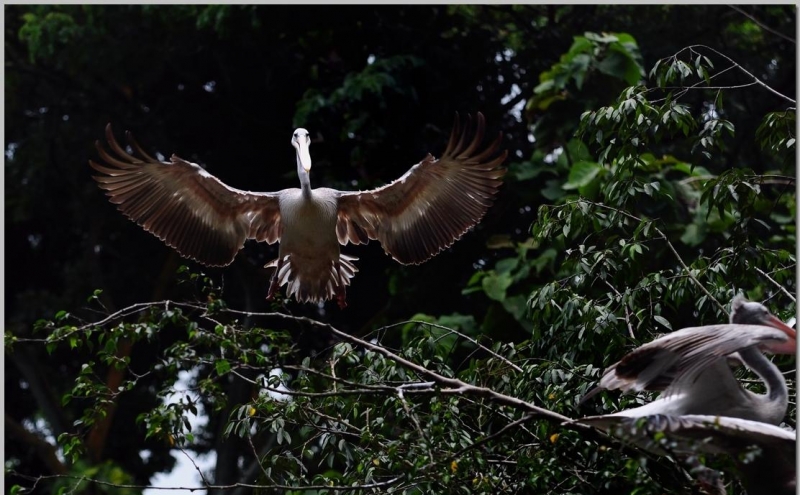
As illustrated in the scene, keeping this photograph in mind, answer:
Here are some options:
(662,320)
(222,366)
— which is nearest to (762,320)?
(662,320)

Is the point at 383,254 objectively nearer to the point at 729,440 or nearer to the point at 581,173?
the point at 581,173

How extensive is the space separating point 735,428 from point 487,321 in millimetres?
4614

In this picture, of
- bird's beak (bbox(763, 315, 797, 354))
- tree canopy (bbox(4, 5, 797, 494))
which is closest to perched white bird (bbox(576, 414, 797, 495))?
tree canopy (bbox(4, 5, 797, 494))

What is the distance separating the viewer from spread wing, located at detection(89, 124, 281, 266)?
7004 mm

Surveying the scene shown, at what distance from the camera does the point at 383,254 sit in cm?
1112

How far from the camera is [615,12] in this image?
12094 millimetres

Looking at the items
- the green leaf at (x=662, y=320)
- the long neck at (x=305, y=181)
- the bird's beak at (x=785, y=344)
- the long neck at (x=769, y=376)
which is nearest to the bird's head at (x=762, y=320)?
the bird's beak at (x=785, y=344)

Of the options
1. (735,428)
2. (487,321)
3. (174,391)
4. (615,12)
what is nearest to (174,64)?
(615,12)

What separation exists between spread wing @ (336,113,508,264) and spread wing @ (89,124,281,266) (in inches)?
21.0

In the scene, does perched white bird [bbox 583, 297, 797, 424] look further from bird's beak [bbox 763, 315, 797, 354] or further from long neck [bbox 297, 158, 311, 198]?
long neck [bbox 297, 158, 311, 198]

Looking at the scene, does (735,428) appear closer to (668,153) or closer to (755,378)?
(755,378)

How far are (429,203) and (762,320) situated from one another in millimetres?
2741

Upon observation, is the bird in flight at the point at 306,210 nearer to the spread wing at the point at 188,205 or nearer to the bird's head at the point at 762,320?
the spread wing at the point at 188,205

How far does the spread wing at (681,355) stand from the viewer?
4.34 m
